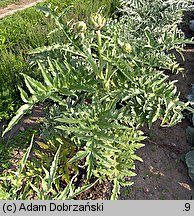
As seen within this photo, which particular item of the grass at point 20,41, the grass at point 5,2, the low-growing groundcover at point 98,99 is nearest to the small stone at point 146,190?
the low-growing groundcover at point 98,99

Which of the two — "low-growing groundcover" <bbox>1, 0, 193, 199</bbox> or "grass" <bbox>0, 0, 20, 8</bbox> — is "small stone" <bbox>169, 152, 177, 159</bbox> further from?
"grass" <bbox>0, 0, 20, 8</bbox>

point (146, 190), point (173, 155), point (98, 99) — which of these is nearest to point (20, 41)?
point (98, 99)

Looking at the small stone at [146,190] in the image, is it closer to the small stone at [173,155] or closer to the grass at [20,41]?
the small stone at [173,155]

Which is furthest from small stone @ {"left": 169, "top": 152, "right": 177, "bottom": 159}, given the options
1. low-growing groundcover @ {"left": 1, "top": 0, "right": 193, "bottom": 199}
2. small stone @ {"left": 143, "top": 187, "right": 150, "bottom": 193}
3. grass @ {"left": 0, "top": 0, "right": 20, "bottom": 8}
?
grass @ {"left": 0, "top": 0, "right": 20, "bottom": 8}

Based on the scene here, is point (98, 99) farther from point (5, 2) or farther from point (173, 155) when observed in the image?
point (5, 2)

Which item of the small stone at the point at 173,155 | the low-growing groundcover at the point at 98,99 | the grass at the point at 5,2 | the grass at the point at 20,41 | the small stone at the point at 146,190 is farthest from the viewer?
the grass at the point at 5,2

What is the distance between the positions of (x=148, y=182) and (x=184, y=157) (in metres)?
0.49

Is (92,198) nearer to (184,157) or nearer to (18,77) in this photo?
(184,157)

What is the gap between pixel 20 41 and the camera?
178 inches

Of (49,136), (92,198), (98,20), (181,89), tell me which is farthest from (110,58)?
(181,89)

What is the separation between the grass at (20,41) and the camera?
371 centimetres

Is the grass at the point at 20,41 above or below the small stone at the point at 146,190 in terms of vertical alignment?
above

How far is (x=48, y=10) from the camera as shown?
2547 millimetres

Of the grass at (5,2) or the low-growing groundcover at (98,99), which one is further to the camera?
the grass at (5,2)
